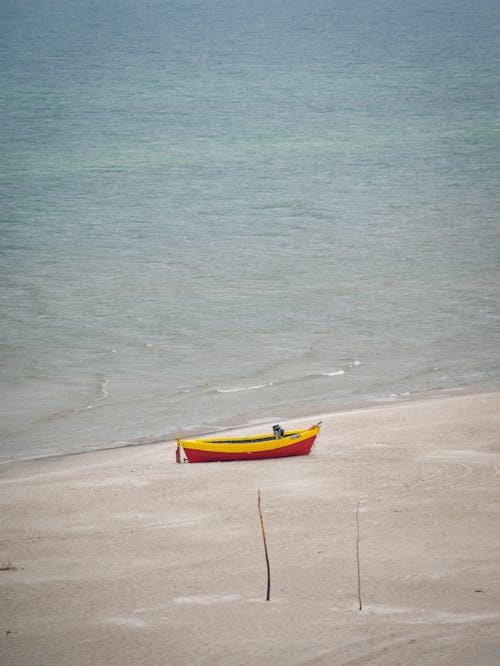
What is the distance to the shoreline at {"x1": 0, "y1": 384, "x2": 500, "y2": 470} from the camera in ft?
73.0

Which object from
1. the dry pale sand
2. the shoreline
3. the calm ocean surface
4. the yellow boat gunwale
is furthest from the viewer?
the calm ocean surface

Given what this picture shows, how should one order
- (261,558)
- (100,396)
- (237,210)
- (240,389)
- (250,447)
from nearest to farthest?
1. (261,558)
2. (250,447)
3. (100,396)
4. (240,389)
5. (237,210)

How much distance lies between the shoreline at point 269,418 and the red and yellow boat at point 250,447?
142 inches

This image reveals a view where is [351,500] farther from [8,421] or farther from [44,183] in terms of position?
[44,183]

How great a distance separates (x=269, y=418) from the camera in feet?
82.4

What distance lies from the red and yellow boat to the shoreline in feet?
11.8

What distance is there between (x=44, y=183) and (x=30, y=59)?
122 feet

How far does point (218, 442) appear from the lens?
19234 mm

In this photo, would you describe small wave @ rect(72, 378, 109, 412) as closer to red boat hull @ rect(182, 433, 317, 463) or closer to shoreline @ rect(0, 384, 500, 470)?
shoreline @ rect(0, 384, 500, 470)

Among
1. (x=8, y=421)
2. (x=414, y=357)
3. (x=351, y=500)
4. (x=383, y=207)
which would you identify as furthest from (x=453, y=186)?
(x=351, y=500)

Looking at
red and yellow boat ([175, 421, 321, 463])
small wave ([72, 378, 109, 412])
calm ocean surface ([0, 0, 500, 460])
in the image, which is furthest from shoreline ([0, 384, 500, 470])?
red and yellow boat ([175, 421, 321, 463])

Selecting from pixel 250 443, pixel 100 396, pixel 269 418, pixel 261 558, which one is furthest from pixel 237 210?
pixel 261 558

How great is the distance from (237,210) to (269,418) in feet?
120

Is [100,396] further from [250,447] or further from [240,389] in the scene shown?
[250,447]
